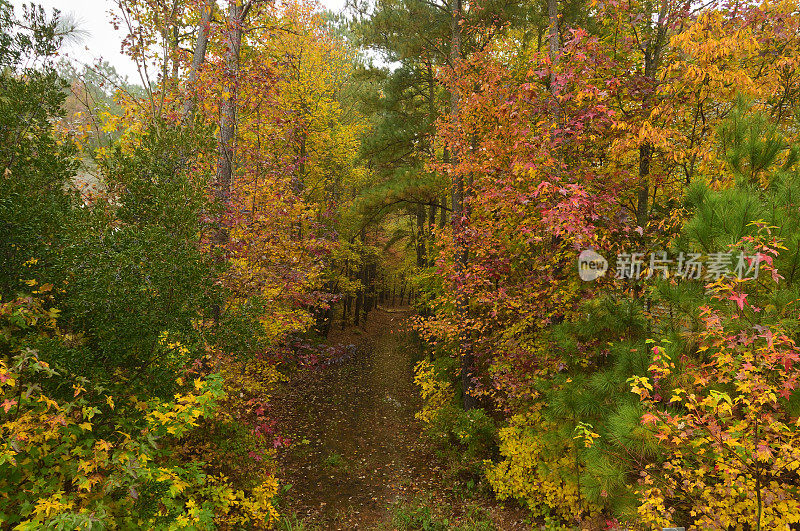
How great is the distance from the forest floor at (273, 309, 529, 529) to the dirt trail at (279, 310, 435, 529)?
2cm

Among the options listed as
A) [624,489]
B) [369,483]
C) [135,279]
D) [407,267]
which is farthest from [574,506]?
[407,267]

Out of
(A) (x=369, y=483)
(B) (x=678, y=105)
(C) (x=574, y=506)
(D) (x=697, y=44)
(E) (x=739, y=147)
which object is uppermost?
(D) (x=697, y=44)

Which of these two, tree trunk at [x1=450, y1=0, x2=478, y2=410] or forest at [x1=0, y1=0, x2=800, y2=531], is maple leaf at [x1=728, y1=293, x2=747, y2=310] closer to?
forest at [x1=0, y1=0, x2=800, y2=531]

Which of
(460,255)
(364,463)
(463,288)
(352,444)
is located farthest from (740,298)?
(352,444)

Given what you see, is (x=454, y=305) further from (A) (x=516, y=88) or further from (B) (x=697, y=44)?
(B) (x=697, y=44)

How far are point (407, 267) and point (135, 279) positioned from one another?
18.7 meters

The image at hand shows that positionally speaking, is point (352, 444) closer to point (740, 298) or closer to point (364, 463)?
point (364, 463)

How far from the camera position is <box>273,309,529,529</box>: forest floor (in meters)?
7.70

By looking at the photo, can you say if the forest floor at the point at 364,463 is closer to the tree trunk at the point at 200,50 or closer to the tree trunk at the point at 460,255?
the tree trunk at the point at 460,255

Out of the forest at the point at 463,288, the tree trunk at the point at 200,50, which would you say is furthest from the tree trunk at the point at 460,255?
the tree trunk at the point at 200,50

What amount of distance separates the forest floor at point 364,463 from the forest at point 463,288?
8 cm

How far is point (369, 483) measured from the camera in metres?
9.14

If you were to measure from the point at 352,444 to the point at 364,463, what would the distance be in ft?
3.32

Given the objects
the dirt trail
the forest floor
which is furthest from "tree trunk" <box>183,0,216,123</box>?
the dirt trail
